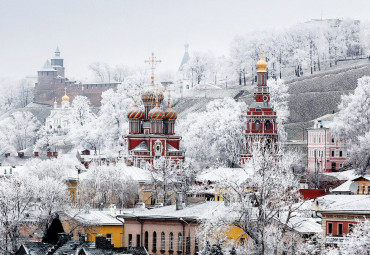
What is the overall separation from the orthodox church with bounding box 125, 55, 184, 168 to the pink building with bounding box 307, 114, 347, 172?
14591 millimetres

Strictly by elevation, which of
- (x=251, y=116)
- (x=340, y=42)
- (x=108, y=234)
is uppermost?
(x=340, y=42)

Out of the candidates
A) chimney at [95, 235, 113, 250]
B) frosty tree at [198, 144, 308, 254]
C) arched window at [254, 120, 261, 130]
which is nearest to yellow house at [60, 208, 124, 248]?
frosty tree at [198, 144, 308, 254]

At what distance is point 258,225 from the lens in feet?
182

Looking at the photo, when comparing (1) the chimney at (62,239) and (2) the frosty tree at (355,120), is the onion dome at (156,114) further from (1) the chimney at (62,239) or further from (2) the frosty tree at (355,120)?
(1) the chimney at (62,239)

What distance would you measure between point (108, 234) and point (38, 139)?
125645 mm

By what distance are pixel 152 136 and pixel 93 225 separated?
5348 centimetres

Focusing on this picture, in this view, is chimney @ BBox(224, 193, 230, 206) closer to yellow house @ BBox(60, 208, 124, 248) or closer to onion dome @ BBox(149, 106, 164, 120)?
yellow house @ BBox(60, 208, 124, 248)

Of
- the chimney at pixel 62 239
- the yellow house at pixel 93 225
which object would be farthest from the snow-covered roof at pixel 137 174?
the chimney at pixel 62 239

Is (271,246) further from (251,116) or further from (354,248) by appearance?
(251,116)

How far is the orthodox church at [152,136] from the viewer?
4843 inches

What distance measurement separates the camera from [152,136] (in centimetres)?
12469

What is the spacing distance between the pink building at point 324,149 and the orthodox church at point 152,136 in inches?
574

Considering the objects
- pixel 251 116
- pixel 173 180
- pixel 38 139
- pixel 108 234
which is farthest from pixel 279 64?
pixel 108 234

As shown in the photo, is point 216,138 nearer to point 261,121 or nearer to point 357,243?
point 261,121
